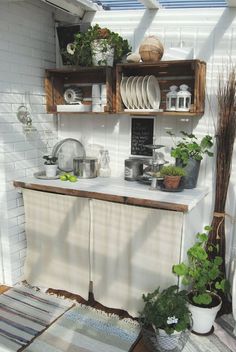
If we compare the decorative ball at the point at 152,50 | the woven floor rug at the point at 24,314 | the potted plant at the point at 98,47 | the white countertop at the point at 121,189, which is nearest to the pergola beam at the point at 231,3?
the decorative ball at the point at 152,50

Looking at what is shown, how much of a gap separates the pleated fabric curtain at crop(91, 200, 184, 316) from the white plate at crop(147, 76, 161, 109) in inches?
32.0

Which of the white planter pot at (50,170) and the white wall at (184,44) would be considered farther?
the white planter pot at (50,170)

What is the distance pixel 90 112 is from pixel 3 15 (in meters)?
0.89

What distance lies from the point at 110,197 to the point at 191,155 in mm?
636

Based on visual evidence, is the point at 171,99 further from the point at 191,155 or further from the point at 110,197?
the point at 110,197

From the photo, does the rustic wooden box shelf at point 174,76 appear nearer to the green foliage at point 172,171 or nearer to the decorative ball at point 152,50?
the decorative ball at point 152,50

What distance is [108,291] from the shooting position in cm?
233

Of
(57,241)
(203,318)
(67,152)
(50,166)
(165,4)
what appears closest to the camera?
(203,318)

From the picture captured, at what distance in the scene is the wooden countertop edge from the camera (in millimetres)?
1941

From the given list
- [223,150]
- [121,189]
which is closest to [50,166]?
[121,189]

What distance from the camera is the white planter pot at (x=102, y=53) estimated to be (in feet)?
7.73

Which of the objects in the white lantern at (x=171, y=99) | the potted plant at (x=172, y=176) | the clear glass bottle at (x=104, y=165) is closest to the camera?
the potted plant at (x=172, y=176)

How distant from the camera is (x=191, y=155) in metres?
2.27

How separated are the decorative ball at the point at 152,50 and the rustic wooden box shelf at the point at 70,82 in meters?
0.34
